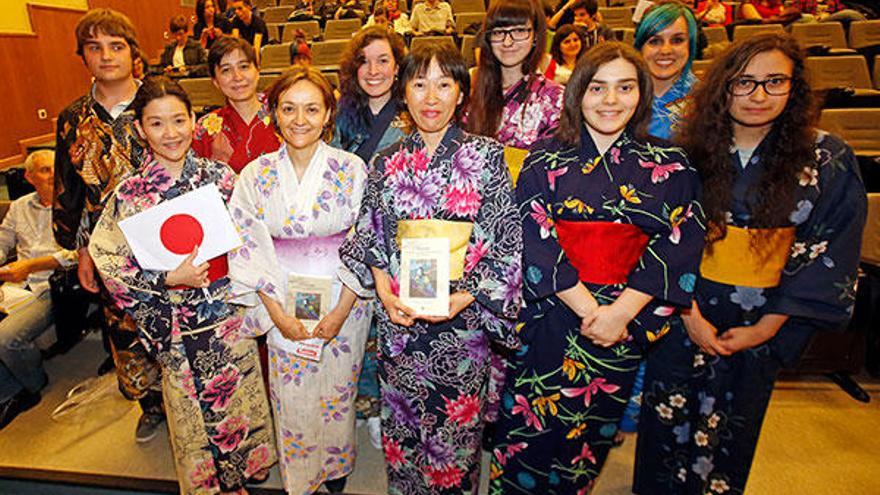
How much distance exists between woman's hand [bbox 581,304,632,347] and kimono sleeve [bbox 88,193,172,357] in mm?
1588

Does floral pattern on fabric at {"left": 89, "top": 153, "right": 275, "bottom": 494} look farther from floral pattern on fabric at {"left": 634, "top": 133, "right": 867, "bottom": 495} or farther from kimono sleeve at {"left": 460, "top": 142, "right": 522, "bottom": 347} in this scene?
floral pattern on fabric at {"left": 634, "top": 133, "right": 867, "bottom": 495}

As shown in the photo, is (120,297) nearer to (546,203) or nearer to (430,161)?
(430,161)

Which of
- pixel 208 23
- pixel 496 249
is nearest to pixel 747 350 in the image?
pixel 496 249

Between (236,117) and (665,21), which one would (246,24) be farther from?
(665,21)

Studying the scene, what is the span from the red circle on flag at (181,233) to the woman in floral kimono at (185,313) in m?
0.06

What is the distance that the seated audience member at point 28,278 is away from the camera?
114 inches

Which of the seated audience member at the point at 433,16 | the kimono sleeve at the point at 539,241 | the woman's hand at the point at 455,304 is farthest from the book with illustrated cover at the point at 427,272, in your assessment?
the seated audience member at the point at 433,16

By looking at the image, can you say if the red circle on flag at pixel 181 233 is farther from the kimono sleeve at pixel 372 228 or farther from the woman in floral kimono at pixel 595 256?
the woman in floral kimono at pixel 595 256

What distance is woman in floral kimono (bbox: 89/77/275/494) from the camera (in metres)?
1.89

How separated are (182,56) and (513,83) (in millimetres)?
7717

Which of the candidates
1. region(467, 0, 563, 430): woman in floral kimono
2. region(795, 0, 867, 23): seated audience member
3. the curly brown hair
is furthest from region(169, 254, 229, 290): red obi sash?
region(795, 0, 867, 23): seated audience member

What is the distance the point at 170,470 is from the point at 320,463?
36.0 inches

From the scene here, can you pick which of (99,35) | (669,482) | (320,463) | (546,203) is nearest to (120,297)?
(320,463)

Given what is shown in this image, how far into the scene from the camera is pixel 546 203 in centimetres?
167
